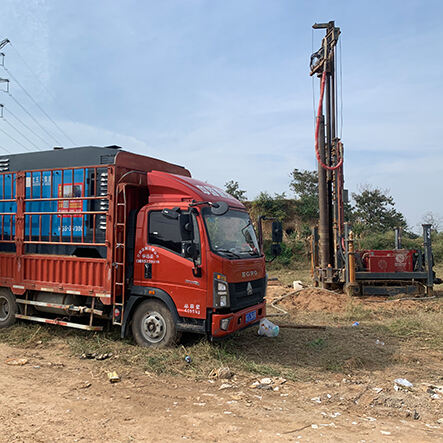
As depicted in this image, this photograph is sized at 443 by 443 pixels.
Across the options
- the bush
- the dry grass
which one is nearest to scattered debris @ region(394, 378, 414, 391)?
the dry grass

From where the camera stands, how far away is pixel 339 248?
40.2 ft

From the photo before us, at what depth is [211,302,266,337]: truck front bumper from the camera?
5605mm

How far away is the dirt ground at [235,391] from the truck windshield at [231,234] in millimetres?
1481

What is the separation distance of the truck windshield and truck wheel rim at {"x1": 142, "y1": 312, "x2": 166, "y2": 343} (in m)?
1.42

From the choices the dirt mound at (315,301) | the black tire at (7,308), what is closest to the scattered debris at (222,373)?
the black tire at (7,308)

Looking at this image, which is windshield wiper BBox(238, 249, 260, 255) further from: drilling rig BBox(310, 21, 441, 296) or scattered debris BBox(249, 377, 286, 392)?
drilling rig BBox(310, 21, 441, 296)

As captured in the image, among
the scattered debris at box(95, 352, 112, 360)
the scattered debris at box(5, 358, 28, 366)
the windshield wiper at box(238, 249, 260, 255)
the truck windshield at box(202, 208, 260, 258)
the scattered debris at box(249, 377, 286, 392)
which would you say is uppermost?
the truck windshield at box(202, 208, 260, 258)

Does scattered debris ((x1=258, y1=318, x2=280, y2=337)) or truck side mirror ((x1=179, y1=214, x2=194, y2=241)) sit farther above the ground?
truck side mirror ((x1=179, y1=214, x2=194, y2=241))

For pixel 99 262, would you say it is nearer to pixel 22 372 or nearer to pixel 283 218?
pixel 22 372

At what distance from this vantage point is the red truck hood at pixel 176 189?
6176mm

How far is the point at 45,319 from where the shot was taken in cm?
709

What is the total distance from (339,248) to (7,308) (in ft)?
29.4

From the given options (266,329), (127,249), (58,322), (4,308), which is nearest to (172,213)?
(127,249)

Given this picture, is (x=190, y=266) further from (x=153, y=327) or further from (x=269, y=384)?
(x=269, y=384)
